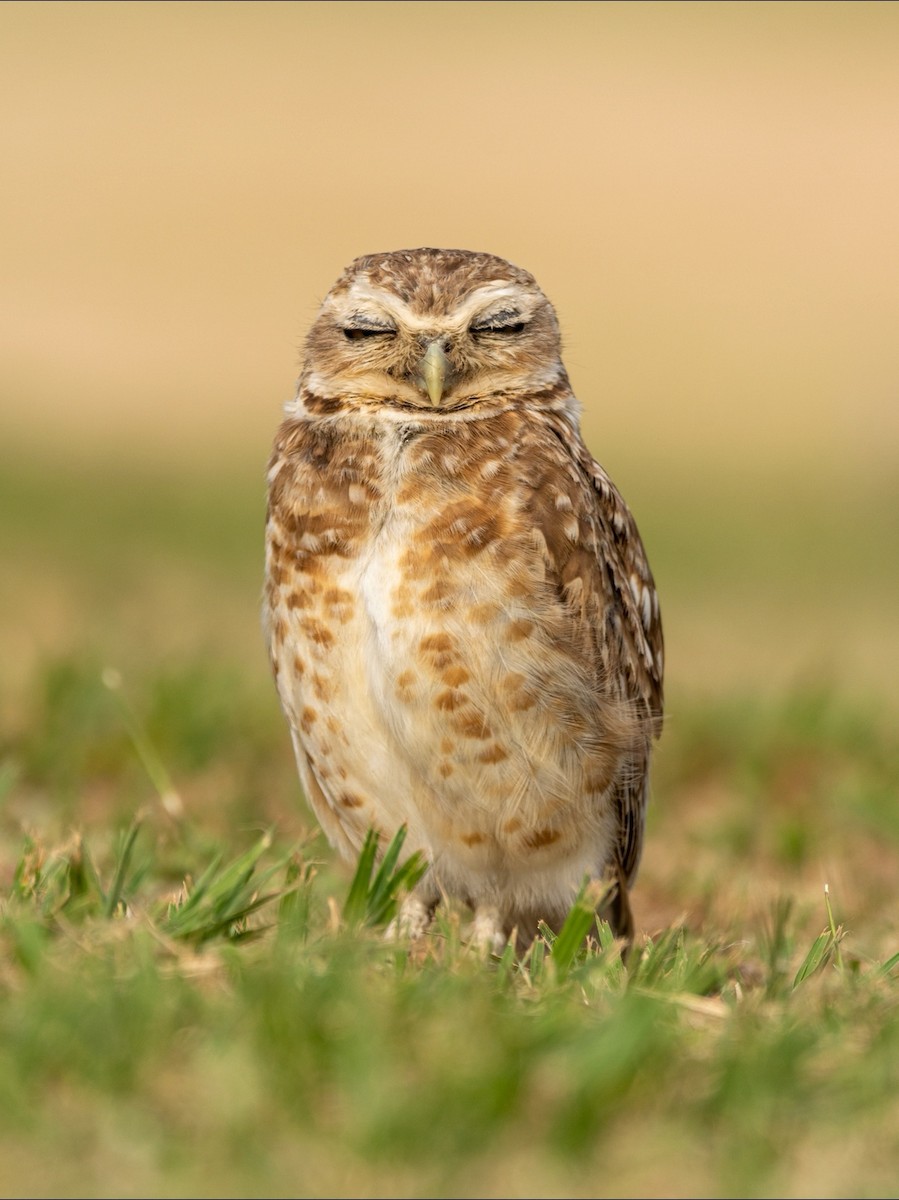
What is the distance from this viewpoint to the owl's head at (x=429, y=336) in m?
4.66

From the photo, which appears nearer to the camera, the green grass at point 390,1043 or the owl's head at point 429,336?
the green grass at point 390,1043

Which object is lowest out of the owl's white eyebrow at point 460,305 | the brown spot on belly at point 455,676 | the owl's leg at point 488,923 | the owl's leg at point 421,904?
the owl's leg at point 488,923

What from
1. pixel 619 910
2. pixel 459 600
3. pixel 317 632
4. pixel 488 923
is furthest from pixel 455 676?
pixel 619 910

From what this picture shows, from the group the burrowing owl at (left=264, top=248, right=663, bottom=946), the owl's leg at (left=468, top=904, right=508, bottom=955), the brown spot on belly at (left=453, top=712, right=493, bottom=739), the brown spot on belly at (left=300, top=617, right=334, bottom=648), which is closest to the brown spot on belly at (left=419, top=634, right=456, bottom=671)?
the burrowing owl at (left=264, top=248, right=663, bottom=946)

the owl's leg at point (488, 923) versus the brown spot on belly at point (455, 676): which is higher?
the brown spot on belly at point (455, 676)

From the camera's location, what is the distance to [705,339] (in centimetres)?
2653

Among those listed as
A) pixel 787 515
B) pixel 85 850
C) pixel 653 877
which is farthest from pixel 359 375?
pixel 787 515

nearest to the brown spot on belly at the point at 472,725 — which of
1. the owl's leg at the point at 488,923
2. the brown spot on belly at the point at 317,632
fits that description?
the brown spot on belly at the point at 317,632

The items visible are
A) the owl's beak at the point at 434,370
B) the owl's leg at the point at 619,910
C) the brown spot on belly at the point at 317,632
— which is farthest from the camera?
the owl's leg at the point at 619,910

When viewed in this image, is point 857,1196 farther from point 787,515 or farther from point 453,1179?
point 787,515

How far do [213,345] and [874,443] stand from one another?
9.23 meters

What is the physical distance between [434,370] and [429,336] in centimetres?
12

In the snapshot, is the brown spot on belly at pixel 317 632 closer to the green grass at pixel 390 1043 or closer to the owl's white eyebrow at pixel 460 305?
the green grass at pixel 390 1043

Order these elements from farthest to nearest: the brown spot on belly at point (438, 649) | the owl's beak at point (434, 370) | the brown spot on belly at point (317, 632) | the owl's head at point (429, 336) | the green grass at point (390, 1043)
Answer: the owl's head at point (429, 336), the owl's beak at point (434, 370), the brown spot on belly at point (317, 632), the brown spot on belly at point (438, 649), the green grass at point (390, 1043)
